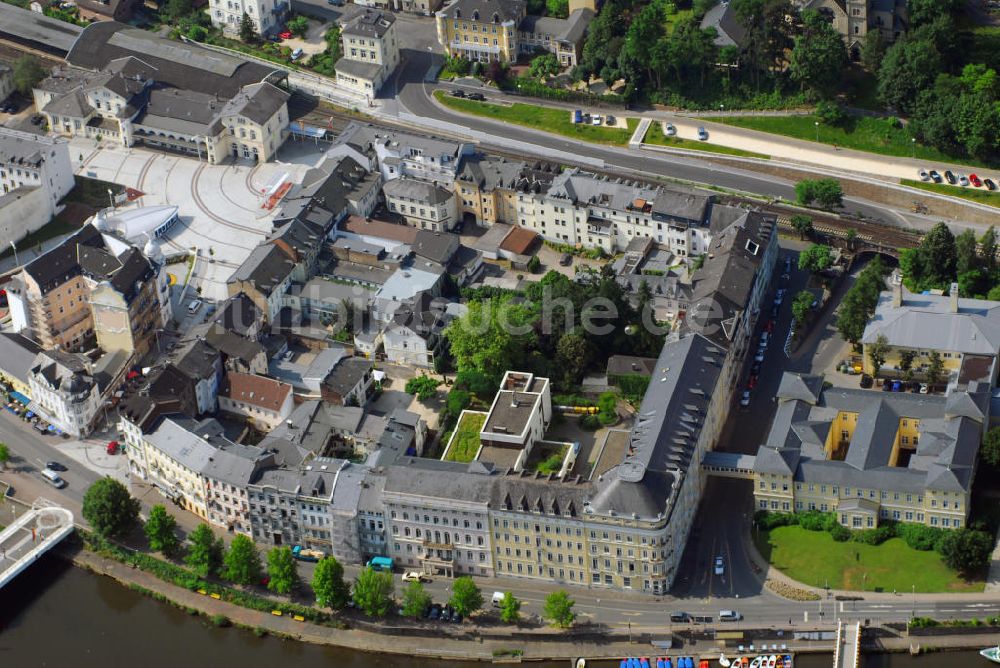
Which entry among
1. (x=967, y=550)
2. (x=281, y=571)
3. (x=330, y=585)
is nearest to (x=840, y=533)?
(x=967, y=550)

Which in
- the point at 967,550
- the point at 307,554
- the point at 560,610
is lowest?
the point at 307,554

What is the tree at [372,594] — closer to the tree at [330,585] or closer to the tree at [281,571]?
the tree at [330,585]

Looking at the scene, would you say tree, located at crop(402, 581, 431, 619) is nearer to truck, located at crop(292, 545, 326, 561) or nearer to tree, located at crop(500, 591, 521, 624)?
tree, located at crop(500, 591, 521, 624)

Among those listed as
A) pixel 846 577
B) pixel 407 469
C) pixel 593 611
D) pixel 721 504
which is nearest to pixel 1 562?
pixel 407 469

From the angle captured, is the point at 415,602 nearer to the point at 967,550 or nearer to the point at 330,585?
the point at 330,585

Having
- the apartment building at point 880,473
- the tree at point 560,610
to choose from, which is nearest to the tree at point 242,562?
the tree at point 560,610

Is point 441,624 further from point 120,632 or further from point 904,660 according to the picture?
point 904,660
